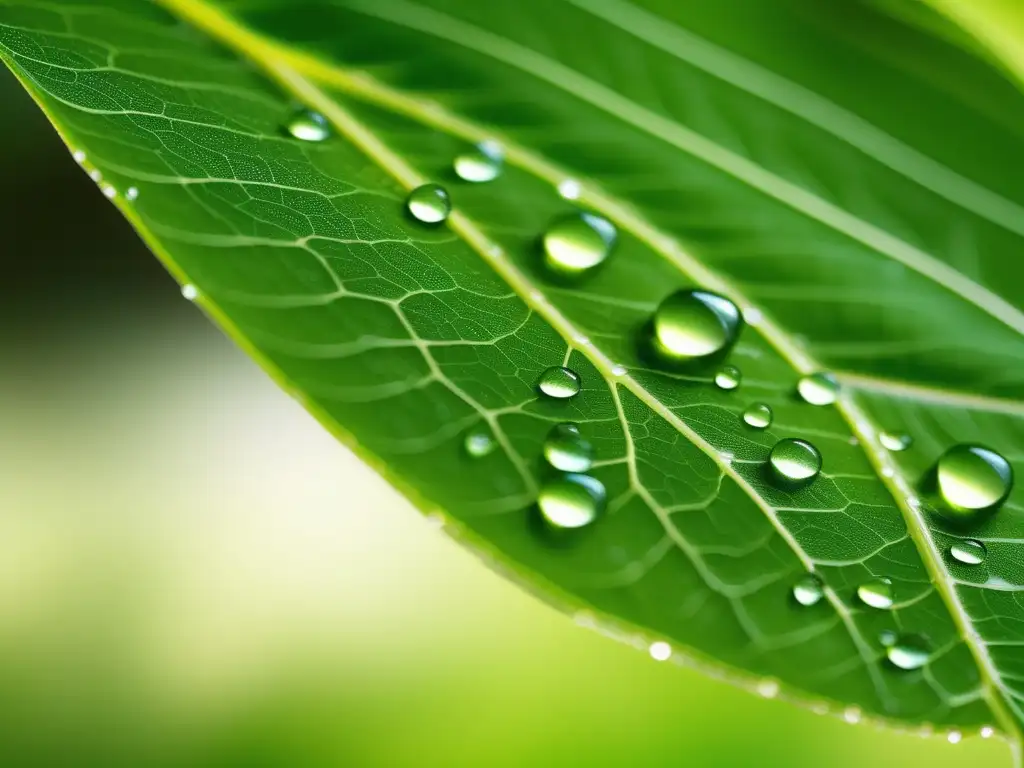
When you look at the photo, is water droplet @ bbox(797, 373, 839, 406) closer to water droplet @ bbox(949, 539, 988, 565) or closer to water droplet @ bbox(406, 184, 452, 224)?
water droplet @ bbox(949, 539, 988, 565)

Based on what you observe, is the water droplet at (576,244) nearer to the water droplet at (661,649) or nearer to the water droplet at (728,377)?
the water droplet at (728,377)

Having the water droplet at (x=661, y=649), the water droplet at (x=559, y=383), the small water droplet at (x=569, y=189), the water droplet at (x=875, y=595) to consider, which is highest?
the small water droplet at (x=569, y=189)

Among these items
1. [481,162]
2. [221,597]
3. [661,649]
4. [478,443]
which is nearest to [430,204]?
[481,162]

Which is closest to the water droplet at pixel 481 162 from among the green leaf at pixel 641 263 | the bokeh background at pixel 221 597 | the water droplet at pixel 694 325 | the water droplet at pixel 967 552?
the green leaf at pixel 641 263

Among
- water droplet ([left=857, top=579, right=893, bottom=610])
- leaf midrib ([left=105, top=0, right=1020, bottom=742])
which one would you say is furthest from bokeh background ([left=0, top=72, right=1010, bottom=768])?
water droplet ([left=857, top=579, right=893, bottom=610])

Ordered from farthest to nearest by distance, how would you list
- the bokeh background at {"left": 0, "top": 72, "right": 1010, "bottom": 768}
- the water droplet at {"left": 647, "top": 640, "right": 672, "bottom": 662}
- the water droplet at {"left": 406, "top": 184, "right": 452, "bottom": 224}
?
the bokeh background at {"left": 0, "top": 72, "right": 1010, "bottom": 768}, the water droplet at {"left": 406, "top": 184, "right": 452, "bottom": 224}, the water droplet at {"left": 647, "top": 640, "right": 672, "bottom": 662}

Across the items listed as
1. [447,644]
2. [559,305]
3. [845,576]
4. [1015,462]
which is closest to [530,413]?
[559,305]
